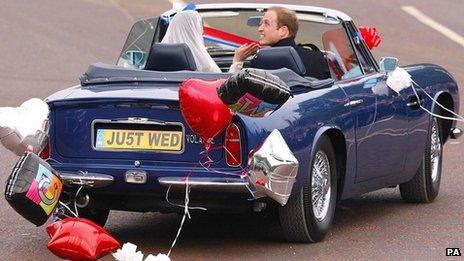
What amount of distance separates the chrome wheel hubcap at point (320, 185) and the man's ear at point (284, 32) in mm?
1176

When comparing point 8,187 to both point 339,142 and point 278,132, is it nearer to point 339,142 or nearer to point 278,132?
point 278,132

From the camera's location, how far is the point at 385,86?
9.95 m

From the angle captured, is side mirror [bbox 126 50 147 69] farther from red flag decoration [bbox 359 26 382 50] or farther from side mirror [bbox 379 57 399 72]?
red flag decoration [bbox 359 26 382 50]

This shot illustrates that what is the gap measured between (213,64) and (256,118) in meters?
1.45

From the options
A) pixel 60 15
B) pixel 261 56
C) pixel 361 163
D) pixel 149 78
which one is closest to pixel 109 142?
pixel 149 78

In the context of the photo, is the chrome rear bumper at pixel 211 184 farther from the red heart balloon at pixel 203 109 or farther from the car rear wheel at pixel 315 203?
the car rear wheel at pixel 315 203

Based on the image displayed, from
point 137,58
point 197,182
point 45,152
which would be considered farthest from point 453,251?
point 137,58

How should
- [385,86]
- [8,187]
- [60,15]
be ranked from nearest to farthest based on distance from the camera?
[8,187] → [385,86] → [60,15]

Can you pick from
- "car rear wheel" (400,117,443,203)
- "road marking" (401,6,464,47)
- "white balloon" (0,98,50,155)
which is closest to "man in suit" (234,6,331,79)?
"car rear wheel" (400,117,443,203)

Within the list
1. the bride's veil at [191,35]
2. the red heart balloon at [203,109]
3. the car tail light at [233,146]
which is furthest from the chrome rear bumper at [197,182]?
the bride's veil at [191,35]

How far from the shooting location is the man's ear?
32.1 feet

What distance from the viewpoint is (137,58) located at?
1020cm

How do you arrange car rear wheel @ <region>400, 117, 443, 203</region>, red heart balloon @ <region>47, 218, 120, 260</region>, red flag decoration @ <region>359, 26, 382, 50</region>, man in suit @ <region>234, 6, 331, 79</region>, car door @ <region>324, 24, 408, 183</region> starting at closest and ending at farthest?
red heart balloon @ <region>47, 218, 120, 260</region>, car door @ <region>324, 24, 408, 183</region>, man in suit @ <region>234, 6, 331, 79</region>, car rear wheel @ <region>400, 117, 443, 203</region>, red flag decoration @ <region>359, 26, 382, 50</region>

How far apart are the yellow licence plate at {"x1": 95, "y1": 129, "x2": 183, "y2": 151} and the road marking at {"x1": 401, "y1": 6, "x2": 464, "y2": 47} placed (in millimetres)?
16935
